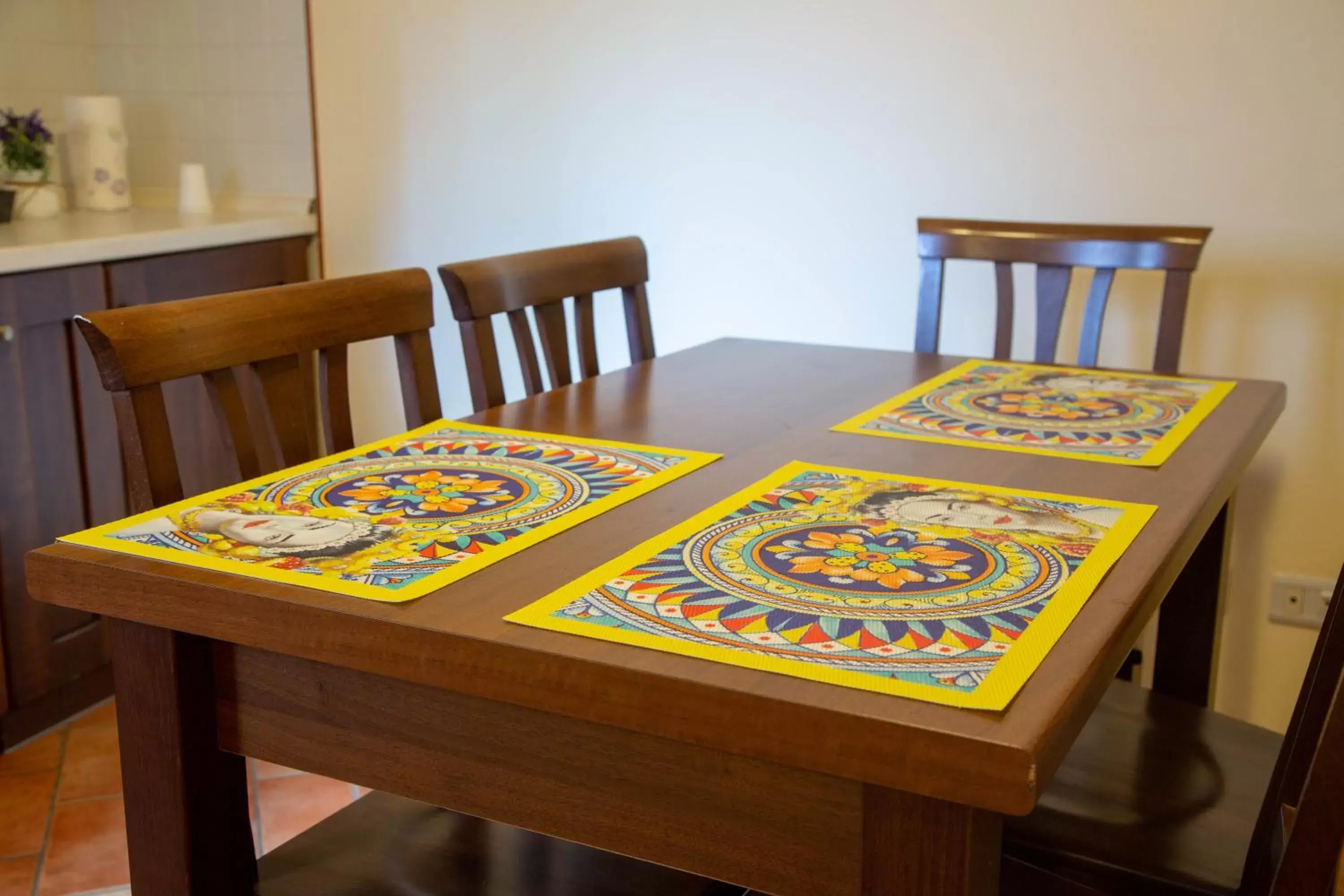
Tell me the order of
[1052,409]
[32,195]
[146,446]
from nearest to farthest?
[146,446] < [1052,409] < [32,195]

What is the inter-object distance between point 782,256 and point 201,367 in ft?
5.01

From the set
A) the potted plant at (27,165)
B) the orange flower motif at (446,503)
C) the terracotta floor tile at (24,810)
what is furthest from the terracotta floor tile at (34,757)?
the orange flower motif at (446,503)

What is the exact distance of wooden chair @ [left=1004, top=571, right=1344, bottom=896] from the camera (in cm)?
85

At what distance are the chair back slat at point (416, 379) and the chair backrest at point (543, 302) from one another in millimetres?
91

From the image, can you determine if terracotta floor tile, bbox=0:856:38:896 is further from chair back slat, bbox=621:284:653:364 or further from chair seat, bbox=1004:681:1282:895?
chair seat, bbox=1004:681:1282:895

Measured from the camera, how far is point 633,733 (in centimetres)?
87

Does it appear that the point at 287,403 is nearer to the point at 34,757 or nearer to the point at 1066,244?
the point at 1066,244

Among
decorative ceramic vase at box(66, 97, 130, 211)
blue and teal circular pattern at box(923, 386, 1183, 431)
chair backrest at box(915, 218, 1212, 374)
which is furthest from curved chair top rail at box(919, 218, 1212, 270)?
decorative ceramic vase at box(66, 97, 130, 211)

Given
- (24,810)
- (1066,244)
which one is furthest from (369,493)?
(24,810)

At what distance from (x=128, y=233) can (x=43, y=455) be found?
47cm

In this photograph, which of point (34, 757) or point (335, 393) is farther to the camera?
point (34, 757)

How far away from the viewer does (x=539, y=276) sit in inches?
75.0

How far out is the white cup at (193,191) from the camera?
3.03 m

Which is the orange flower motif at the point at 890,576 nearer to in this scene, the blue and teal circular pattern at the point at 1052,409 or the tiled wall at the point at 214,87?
the blue and teal circular pattern at the point at 1052,409
